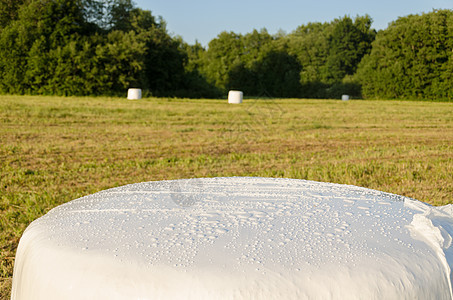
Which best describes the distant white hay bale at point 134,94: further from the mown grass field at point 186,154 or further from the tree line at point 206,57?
the mown grass field at point 186,154

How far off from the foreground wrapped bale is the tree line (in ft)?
81.0

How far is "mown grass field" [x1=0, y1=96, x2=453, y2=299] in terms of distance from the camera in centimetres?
492

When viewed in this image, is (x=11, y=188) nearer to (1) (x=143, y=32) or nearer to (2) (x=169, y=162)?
(2) (x=169, y=162)

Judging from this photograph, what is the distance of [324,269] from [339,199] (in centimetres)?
79

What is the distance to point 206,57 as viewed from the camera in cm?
4919

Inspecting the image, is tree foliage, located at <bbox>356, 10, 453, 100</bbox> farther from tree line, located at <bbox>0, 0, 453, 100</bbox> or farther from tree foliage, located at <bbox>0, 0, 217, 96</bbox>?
tree foliage, located at <bbox>0, 0, 217, 96</bbox>

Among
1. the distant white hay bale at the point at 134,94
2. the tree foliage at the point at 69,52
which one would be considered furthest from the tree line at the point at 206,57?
the distant white hay bale at the point at 134,94

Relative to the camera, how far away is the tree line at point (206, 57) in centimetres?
2589

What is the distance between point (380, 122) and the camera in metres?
13.6

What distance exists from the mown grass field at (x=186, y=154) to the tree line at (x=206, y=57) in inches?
547

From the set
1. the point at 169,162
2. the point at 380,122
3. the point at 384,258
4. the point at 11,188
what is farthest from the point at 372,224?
the point at 380,122

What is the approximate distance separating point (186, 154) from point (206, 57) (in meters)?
43.4

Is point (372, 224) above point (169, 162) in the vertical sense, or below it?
above

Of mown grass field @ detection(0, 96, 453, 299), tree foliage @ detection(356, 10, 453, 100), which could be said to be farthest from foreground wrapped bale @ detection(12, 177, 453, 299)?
tree foliage @ detection(356, 10, 453, 100)
